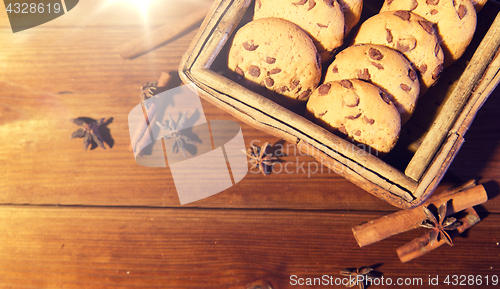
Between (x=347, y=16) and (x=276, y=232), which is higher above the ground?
(x=347, y=16)

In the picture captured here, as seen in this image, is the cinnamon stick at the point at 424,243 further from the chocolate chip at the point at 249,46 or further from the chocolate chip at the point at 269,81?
the chocolate chip at the point at 249,46

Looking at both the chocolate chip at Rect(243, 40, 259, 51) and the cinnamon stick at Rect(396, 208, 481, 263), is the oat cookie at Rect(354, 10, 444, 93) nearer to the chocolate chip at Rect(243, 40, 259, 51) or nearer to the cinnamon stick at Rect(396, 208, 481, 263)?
the chocolate chip at Rect(243, 40, 259, 51)

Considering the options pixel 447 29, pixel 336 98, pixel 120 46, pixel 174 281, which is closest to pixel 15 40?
pixel 120 46

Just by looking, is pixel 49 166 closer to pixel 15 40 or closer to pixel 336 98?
pixel 15 40

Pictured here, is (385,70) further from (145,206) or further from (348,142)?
(145,206)

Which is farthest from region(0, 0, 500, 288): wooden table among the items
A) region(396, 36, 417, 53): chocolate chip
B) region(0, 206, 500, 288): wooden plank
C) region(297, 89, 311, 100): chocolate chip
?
region(396, 36, 417, 53): chocolate chip

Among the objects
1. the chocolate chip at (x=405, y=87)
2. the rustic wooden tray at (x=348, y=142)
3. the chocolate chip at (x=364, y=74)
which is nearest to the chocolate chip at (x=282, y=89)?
the rustic wooden tray at (x=348, y=142)

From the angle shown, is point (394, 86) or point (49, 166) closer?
point (394, 86)
